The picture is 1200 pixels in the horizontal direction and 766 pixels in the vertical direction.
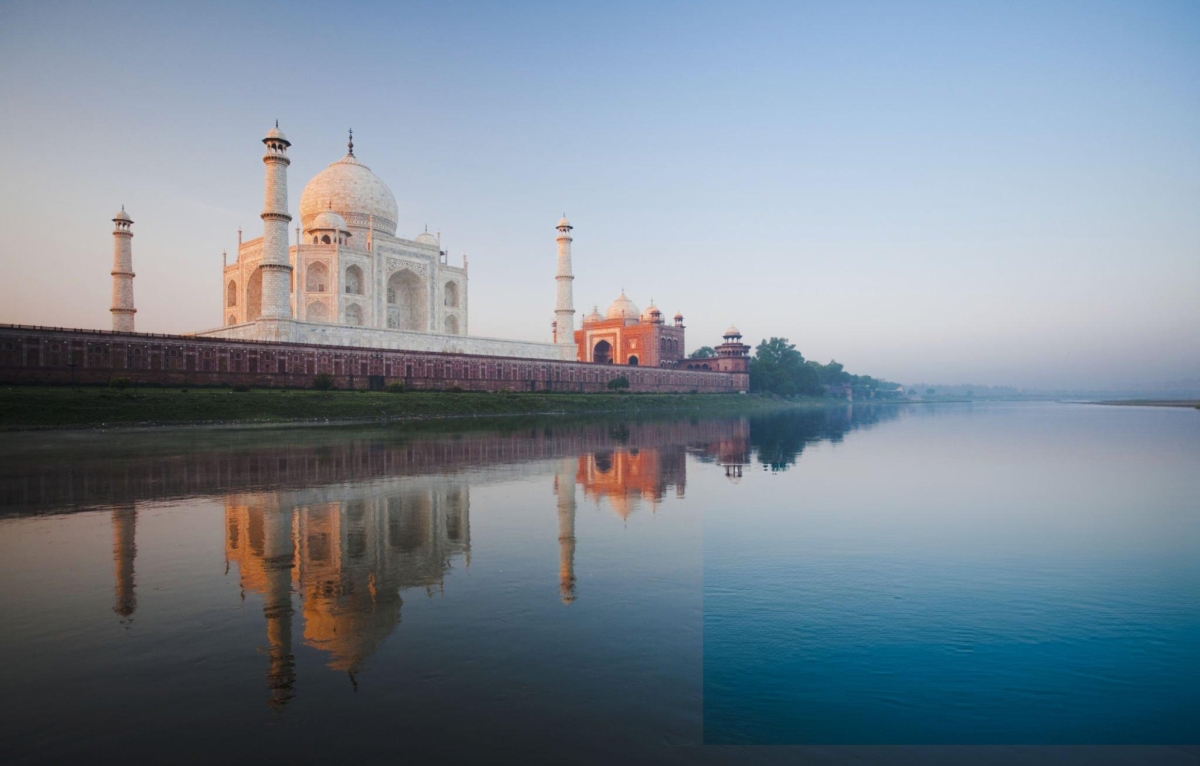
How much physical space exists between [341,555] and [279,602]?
148 cm

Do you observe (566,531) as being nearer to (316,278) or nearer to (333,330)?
(333,330)

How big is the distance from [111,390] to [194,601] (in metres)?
26.4

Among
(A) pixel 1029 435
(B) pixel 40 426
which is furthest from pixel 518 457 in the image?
(A) pixel 1029 435

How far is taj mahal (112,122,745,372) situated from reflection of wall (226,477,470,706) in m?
30.3

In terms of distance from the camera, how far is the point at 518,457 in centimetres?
1681

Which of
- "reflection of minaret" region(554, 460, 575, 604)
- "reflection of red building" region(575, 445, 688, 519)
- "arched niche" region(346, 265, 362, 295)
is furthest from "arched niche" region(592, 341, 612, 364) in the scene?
"reflection of minaret" region(554, 460, 575, 604)

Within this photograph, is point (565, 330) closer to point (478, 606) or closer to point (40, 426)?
point (40, 426)

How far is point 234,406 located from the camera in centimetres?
2808

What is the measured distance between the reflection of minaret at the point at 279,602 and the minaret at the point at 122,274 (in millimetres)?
39421

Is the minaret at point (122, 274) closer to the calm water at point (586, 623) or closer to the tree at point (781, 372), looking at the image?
the calm water at point (586, 623)

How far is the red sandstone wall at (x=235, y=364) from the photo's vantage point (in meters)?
28.3

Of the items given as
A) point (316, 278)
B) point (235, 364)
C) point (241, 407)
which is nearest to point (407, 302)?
point (316, 278)

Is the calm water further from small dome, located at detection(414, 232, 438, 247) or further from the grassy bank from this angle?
small dome, located at detection(414, 232, 438, 247)

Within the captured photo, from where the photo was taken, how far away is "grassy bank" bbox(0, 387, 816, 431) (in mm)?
23297
